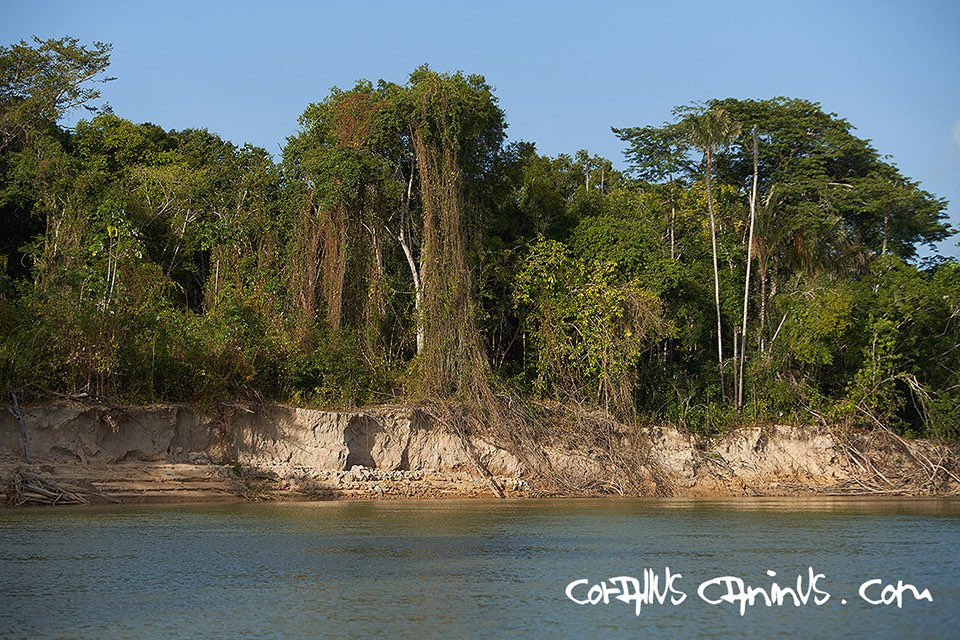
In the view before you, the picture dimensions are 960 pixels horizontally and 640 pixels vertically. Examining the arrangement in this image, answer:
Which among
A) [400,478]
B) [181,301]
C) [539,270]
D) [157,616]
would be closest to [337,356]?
[400,478]

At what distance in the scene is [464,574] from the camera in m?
12.7

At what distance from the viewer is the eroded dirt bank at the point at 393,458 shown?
22000 millimetres

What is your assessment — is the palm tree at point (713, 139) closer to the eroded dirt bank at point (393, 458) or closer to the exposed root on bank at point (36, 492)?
the eroded dirt bank at point (393, 458)

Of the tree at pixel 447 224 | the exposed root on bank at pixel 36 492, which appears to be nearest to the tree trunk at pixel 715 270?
the tree at pixel 447 224

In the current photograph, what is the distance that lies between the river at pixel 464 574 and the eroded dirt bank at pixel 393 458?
2.16 meters

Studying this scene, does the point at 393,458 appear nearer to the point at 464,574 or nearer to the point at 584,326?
the point at 584,326

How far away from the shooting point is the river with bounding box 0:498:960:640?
9867 mm

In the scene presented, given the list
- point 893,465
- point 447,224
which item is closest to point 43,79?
point 447,224

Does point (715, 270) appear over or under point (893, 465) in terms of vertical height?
over

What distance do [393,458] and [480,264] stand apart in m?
6.39

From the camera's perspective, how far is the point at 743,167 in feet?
111

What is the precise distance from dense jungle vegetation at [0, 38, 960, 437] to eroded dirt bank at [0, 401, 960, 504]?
0.86m

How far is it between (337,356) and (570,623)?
17.3 meters

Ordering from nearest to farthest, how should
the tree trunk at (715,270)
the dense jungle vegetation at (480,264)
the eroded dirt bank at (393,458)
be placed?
the eroded dirt bank at (393,458), the dense jungle vegetation at (480,264), the tree trunk at (715,270)
